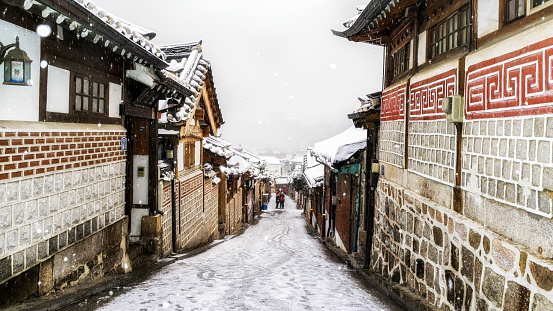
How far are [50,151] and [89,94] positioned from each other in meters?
1.79

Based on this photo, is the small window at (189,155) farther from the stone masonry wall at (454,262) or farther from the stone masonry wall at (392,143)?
the stone masonry wall at (454,262)

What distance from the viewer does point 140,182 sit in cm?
1137

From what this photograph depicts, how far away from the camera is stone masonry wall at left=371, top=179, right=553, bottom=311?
3912mm

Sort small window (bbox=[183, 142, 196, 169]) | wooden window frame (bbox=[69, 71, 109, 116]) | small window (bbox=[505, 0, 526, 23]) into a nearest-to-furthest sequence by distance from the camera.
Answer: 1. small window (bbox=[505, 0, 526, 23])
2. wooden window frame (bbox=[69, 71, 109, 116])
3. small window (bbox=[183, 142, 196, 169])

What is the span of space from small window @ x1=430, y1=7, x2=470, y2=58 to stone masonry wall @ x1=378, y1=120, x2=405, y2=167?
6.60 ft

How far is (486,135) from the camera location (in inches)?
198

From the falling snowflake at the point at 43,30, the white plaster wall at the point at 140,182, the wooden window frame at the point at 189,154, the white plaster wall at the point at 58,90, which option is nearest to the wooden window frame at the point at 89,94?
the white plaster wall at the point at 58,90

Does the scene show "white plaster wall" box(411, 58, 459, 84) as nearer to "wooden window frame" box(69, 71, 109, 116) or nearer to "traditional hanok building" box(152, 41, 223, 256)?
"traditional hanok building" box(152, 41, 223, 256)

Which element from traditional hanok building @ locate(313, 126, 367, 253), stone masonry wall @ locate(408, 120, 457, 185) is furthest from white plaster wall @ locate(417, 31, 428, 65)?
traditional hanok building @ locate(313, 126, 367, 253)

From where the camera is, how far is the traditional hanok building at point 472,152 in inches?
155

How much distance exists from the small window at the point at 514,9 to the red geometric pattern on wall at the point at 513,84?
48 cm

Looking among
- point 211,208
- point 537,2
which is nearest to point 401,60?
point 537,2

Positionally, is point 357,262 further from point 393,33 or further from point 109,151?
point 109,151

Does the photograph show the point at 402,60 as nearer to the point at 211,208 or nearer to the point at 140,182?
the point at 140,182
